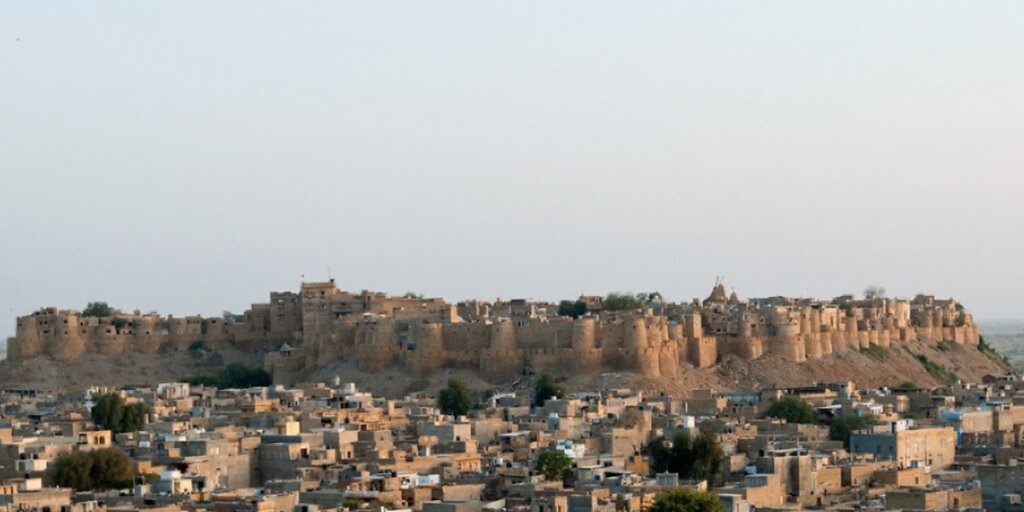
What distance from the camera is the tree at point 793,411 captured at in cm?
4609

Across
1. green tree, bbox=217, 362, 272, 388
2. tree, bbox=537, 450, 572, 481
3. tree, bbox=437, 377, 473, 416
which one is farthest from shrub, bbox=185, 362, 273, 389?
tree, bbox=537, 450, 572, 481

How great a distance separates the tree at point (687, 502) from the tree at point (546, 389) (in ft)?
85.7

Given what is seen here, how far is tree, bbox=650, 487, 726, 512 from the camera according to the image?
1132 inches

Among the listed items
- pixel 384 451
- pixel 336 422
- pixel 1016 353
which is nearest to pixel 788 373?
pixel 336 422

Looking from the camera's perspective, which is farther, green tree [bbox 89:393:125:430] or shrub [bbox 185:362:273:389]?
shrub [bbox 185:362:273:389]

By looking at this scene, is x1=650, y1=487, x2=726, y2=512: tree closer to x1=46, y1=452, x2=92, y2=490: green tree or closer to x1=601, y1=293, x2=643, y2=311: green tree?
x1=46, y1=452, x2=92, y2=490: green tree

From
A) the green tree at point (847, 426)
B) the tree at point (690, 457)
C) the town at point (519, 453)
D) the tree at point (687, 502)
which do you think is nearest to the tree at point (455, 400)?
the town at point (519, 453)

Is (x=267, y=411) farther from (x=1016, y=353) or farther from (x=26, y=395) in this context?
(x=1016, y=353)

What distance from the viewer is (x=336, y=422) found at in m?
43.7

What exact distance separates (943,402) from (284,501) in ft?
70.9

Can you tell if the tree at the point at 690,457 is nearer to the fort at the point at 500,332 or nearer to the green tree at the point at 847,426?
the green tree at the point at 847,426

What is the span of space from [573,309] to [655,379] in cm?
1189

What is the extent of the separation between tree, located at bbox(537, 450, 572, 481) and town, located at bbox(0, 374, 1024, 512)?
0.06 meters

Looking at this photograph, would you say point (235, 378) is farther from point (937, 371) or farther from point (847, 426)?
point (847, 426)
